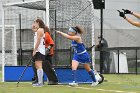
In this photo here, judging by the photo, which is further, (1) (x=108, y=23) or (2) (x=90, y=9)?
(1) (x=108, y=23)

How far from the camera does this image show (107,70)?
27.1 metres

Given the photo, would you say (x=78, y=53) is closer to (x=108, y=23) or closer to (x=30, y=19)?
(x=30, y=19)

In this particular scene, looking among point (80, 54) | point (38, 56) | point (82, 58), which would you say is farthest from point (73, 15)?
point (38, 56)

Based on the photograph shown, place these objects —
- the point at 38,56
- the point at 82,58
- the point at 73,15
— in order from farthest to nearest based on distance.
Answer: the point at 73,15
the point at 82,58
the point at 38,56

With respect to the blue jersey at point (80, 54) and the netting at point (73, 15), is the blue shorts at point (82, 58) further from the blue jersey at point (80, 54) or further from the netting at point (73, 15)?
the netting at point (73, 15)

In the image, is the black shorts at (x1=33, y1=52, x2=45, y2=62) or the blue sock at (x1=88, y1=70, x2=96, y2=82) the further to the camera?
the blue sock at (x1=88, y1=70, x2=96, y2=82)

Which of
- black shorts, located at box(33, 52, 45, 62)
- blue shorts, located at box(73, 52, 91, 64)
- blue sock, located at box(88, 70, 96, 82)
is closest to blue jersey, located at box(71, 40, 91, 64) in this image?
blue shorts, located at box(73, 52, 91, 64)

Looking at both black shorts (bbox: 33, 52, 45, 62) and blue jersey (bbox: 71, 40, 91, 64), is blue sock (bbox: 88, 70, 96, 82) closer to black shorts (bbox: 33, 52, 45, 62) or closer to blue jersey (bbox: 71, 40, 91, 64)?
blue jersey (bbox: 71, 40, 91, 64)

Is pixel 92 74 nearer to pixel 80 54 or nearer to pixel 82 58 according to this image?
pixel 82 58

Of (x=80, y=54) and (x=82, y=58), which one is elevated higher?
(x=80, y=54)

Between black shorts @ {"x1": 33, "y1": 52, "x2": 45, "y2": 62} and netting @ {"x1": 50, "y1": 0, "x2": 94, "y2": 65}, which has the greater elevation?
netting @ {"x1": 50, "y1": 0, "x2": 94, "y2": 65}

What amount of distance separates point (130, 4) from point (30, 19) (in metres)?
17.6

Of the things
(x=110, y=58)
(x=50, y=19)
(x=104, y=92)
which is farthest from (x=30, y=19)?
(x=104, y=92)

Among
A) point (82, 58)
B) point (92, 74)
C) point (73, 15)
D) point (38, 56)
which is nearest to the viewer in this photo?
point (38, 56)
